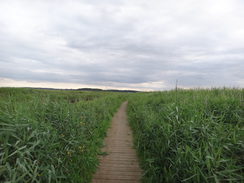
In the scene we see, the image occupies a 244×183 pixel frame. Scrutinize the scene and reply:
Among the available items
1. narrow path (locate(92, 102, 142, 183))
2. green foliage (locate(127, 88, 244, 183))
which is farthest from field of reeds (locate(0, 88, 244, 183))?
narrow path (locate(92, 102, 142, 183))

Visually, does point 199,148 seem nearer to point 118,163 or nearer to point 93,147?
point 118,163

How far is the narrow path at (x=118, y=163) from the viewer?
3.89m

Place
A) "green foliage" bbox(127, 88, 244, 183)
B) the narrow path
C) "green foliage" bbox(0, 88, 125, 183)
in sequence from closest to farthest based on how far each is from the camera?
"green foliage" bbox(0, 88, 125, 183) → "green foliage" bbox(127, 88, 244, 183) → the narrow path

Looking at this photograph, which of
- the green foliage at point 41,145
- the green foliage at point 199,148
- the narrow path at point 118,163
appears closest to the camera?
the green foliage at point 41,145

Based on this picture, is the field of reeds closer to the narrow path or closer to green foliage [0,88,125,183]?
green foliage [0,88,125,183]

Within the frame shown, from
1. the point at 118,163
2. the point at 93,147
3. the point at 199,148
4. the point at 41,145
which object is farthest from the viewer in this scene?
the point at 93,147

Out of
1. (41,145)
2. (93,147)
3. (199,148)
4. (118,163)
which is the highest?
(199,148)

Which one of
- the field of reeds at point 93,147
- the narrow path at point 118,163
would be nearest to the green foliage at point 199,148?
the field of reeds at point 93,147

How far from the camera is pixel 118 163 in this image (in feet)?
15.2

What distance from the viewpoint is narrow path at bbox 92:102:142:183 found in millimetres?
3887

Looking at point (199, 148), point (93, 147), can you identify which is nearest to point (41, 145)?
point (93, 147)

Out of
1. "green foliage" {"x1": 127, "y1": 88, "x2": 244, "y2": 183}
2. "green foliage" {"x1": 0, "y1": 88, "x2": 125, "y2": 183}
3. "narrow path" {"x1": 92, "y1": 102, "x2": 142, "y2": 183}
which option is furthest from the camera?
"narrow path" {"x1": 92, "y1": 102, "x2": 142, "y2": 183}

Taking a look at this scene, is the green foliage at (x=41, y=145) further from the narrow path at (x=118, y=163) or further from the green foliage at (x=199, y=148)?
the green foliage at (x=199, y=148)

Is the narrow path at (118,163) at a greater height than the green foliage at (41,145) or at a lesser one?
lesser
